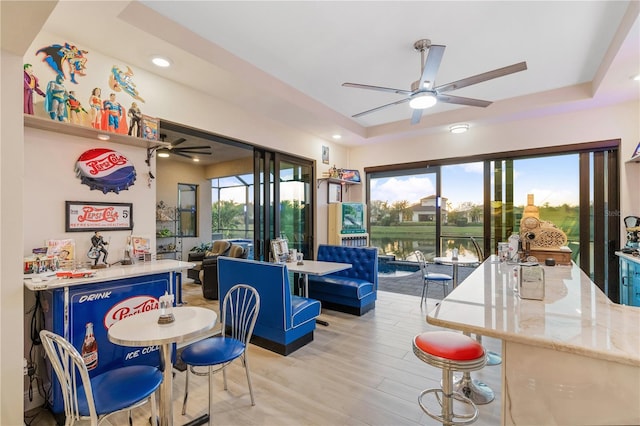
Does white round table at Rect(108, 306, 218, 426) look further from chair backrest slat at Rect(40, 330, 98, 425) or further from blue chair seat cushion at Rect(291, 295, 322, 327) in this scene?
blue chair seat cushion at Rect(291, 295, 322, 327)

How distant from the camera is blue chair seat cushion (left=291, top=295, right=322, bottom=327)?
314 centimetres

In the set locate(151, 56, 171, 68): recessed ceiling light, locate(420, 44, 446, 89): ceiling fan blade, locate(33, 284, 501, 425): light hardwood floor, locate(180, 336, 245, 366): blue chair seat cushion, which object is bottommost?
locate(33, 284, 501, 425): light hardwood floor

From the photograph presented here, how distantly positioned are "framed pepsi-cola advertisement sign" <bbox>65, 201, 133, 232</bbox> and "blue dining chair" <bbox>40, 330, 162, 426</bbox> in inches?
52.1

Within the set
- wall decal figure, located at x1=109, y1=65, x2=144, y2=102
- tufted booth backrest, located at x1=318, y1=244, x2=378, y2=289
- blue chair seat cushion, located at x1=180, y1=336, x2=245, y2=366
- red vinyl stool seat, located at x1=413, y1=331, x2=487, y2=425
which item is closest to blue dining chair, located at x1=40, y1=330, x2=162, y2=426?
blue chair seat cushion, located at x1=180, y1=336, x2=245, y2=366

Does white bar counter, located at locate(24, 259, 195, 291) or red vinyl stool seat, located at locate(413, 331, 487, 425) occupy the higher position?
white bar counter, located at locate(24, 259, 195, 291)

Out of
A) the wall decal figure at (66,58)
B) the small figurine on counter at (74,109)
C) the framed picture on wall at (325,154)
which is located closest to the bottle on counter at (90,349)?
the small figurine on counter at (74,109)

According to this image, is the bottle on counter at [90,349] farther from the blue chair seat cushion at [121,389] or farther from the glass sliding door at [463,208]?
the glass sliding door at [463,208]

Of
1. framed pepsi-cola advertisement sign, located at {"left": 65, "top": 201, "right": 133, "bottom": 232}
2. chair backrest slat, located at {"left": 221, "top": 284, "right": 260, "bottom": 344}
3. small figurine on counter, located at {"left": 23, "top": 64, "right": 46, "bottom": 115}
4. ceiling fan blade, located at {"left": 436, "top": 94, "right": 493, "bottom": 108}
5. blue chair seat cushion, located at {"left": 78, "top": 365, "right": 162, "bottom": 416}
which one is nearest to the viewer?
blue chair seat cushion, located at {"left": 78, "top": 365, "right": 162, "bottom": 416}

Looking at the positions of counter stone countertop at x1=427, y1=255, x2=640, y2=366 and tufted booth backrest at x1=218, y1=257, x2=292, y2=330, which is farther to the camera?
tufted booth backrest at x1=218, y1=257, x2=292, y2=330

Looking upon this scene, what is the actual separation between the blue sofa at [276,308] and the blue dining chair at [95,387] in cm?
142

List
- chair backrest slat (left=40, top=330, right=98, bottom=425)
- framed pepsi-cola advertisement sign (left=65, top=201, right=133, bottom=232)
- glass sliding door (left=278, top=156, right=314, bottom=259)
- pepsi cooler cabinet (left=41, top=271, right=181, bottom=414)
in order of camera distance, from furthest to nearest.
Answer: glass sliding door (left=278, top=156, right=314, bottom=259) → framed pepsi-cola advertisement sign (left=65, top=201, right=133, bottom=232) → pepsi cooler cabinet (left=41, top=271, right=181, bottom=414) → chair backrest slat (left=40, top=330, right=98, bottom=425)

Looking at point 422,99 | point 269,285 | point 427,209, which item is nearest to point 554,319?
point 422,99

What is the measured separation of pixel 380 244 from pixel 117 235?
494cm

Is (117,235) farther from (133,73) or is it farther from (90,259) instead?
(133,73)
